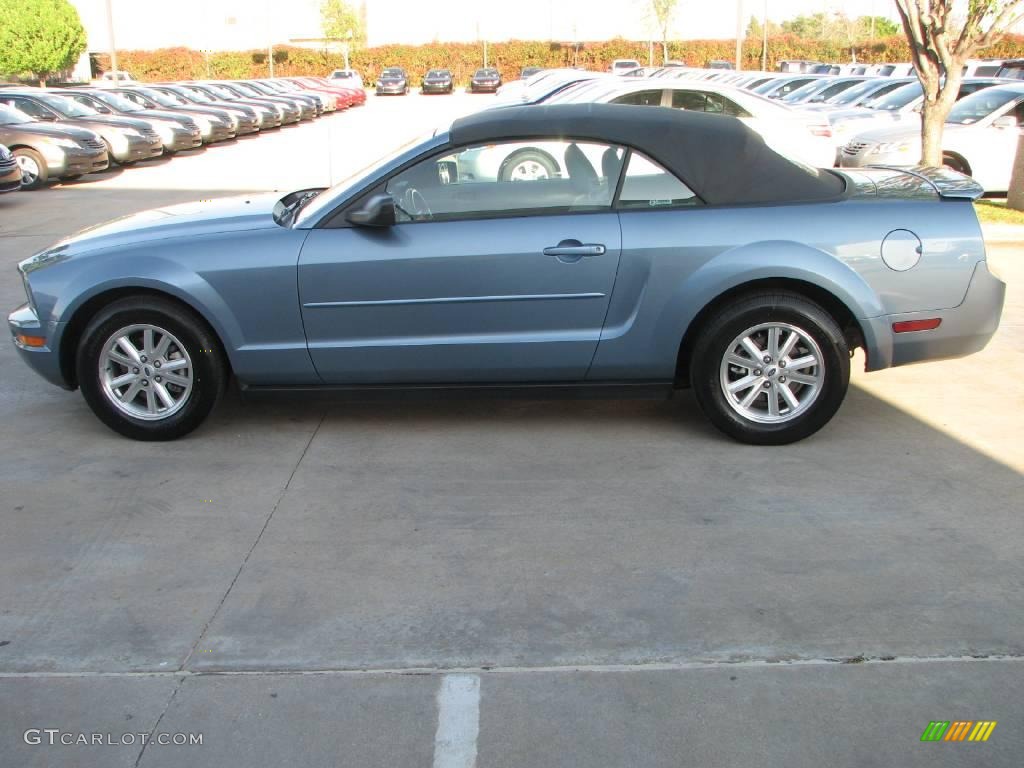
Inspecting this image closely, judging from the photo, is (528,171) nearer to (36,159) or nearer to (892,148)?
(892,148)

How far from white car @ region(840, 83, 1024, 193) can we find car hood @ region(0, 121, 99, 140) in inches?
499

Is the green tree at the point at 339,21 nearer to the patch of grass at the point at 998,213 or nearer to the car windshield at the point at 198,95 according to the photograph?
the car windshield at the point at 198,95

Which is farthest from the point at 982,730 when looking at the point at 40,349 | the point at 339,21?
the point at 339,21

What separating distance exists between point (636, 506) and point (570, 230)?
1.43 meters

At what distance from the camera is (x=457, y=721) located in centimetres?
320

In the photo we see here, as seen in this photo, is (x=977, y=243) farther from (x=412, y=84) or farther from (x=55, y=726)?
(x=412, y=84)

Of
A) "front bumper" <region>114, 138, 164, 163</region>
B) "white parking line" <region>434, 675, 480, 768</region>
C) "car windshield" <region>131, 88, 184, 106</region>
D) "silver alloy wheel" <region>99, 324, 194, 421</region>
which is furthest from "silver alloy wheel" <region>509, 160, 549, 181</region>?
"car windshield" <region>131, 88, 184, 106</region>

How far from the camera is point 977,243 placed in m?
5.32

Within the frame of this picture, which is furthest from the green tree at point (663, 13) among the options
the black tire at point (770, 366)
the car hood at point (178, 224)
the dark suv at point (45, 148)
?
the black tire at point (770, 366)

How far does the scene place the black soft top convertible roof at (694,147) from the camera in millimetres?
5426

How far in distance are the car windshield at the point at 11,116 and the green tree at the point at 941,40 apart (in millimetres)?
14227

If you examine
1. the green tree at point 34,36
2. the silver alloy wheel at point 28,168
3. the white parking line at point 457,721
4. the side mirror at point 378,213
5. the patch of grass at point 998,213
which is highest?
the green tree at point 34,36

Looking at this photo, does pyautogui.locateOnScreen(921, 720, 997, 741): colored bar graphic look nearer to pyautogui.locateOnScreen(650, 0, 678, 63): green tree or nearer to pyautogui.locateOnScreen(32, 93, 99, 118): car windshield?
pyautogui.locateOnScreen(32, 93, 99, 118): car windshield

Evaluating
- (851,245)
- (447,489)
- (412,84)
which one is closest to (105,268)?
(447,489)
